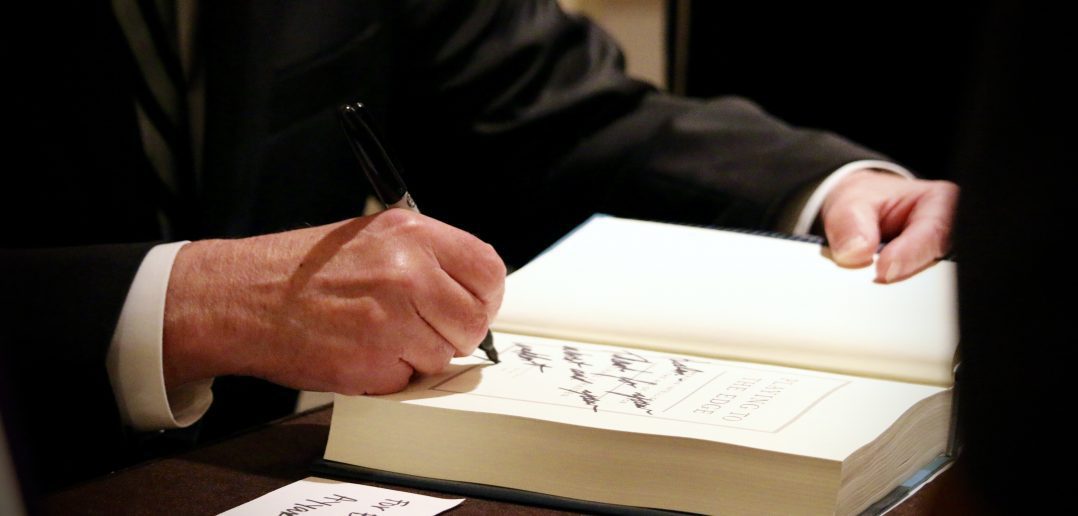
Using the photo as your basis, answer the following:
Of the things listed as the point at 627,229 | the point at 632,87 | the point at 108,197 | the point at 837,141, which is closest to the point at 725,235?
the point at 627,229

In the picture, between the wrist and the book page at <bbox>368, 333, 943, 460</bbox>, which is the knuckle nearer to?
the book page at <bbox>368, 333, 943, 460</bbox>

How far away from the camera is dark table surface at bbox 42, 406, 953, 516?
1.79 feet

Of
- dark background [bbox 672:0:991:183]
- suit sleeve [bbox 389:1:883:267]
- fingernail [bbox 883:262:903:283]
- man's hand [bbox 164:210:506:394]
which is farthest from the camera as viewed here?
dark background [bbox 672:0:991:183]

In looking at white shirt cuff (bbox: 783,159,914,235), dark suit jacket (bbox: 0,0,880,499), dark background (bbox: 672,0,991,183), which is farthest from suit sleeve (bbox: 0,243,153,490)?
dark background (bbox: 672,0,991,183)

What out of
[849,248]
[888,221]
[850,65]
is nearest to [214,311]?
[849,248]

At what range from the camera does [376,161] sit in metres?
0.64

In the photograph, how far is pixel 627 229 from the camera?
0.88 meters

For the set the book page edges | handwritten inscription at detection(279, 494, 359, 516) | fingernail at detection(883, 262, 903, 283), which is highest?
fingernail at detection(883, 262, 903, 283)

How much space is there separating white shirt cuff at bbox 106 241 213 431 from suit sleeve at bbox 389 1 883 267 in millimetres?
541

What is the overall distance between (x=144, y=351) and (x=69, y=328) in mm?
56

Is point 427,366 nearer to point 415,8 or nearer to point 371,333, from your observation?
point 371,333

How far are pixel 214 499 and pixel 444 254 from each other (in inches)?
7.6

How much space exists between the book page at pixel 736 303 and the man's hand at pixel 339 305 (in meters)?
0.12

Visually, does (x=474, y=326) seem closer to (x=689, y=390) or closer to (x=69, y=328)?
(x=689, y=390)
